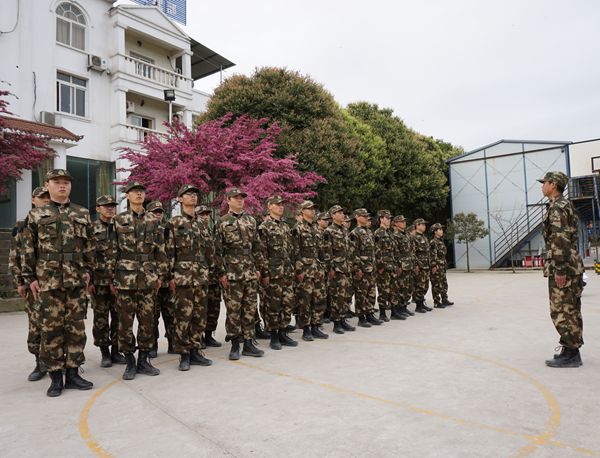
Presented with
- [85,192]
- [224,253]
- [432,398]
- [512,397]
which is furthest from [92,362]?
[85,192]

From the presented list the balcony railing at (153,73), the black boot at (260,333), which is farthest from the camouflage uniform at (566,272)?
the balcony railing at (153,73)

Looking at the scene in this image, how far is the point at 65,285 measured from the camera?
421cm

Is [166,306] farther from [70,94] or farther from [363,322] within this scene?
[70,94]

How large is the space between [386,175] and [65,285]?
1789cm

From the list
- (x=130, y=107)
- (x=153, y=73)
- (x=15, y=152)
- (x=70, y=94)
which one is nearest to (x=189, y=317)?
(x=15, y=152)

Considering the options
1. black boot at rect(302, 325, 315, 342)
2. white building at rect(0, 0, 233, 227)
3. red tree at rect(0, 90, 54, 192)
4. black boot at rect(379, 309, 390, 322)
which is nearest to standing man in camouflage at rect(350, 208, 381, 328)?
black boot at rect(379, 309, 390, 322)

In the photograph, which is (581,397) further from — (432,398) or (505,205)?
(505,205)

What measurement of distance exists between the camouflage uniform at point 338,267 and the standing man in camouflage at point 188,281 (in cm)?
241

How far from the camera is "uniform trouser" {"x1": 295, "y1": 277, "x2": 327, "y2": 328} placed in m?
6.48

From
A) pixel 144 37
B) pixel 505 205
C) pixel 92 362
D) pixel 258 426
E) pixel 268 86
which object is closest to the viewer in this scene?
pixel 258 426

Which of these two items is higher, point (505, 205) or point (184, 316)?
point (505, 205)

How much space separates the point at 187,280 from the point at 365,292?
3.41 m

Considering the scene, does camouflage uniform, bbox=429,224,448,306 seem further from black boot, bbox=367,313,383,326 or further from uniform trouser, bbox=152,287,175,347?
uniform trouser, bbox=152,287,175,347

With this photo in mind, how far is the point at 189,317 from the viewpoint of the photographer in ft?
16.5
